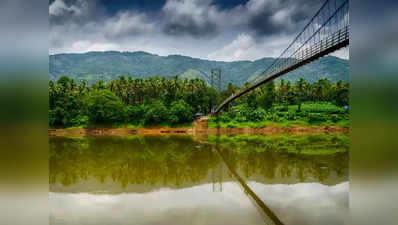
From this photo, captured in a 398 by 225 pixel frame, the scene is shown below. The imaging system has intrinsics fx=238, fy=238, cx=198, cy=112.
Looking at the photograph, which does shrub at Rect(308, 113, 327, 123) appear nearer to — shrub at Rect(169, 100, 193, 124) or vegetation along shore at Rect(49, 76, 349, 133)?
vegetation along shore at Rect(49, 76, 349, 133)

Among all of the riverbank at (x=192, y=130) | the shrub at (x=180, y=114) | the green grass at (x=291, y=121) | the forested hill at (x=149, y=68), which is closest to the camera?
the riverbank at (x=192, y=130)

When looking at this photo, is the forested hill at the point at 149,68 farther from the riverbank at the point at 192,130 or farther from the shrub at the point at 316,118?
the shrub at the point at 316,118

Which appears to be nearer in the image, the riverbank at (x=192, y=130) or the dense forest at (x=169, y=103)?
the riverbank at (x=192, y=130)

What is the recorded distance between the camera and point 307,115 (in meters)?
34.2

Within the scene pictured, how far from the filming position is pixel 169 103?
37.9m

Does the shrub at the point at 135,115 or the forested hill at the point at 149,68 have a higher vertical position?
the forested hill at the point at 149,68

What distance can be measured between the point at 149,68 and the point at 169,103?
522 feet

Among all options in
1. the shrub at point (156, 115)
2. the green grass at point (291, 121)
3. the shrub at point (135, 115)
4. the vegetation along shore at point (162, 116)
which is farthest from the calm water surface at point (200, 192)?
the shrub at point (135, 115)

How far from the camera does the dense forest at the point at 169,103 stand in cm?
3281

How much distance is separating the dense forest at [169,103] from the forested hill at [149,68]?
110 m

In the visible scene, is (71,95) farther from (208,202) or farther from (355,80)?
(355,80)

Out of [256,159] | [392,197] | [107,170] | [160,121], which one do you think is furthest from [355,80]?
[160,121]

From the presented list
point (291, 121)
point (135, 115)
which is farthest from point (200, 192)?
point (135, 115)

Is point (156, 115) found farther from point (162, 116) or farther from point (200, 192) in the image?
point (200, 192)
